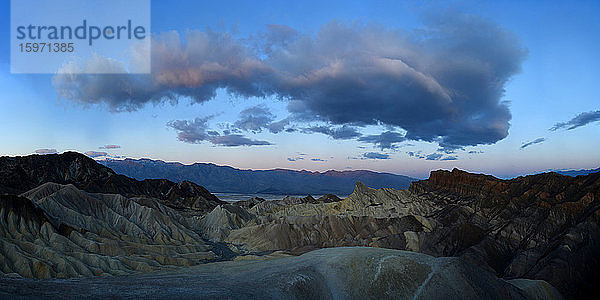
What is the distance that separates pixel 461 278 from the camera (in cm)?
1883

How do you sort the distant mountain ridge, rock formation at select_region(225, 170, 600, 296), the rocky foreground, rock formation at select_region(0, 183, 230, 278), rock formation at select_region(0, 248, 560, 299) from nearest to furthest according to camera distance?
rock formation at select_region(0, 248, 560, 299) → the rocky foreground → rock formation at select_region(225, 170, 600, 296) → rock formation at select_region(0, 183, 230, 278) → the distant mountain ridge

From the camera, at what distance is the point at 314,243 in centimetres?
6619

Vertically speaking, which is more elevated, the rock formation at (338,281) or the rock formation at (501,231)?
the rock formation at (338,281)

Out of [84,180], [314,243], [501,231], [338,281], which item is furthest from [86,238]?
[84,180]

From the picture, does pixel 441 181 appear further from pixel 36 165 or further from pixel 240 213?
pixel 36 165

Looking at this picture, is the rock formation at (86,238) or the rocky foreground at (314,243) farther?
the rock formation at (86,238)

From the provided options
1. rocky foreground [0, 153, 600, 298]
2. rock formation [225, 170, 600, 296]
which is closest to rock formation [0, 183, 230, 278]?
rocky foreground [0, 153, 600, 298]

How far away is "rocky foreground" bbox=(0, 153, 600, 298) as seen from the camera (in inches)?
737

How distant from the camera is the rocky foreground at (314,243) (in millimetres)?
18719

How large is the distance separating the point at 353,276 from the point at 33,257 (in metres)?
39.0

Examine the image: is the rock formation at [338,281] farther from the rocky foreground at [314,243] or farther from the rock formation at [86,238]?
the rock formation at [86,238]

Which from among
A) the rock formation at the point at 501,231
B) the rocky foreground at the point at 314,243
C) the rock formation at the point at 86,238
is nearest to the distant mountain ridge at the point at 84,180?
the rocky foreground at the point at 314,243

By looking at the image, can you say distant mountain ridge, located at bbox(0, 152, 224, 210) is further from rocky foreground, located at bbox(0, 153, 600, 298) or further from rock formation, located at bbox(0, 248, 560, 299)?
rock formation, located at bbox(0, 248, 560, 299)

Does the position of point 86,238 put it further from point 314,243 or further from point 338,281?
point 338,281
